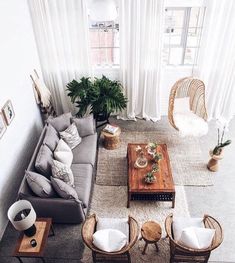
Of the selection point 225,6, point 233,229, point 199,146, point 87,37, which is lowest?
point 233,229

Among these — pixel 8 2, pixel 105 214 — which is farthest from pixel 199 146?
pixel 8 2

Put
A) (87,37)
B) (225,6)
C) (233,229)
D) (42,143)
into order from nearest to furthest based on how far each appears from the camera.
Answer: (233,229)
(42,143)
(225,6)
(87,37)

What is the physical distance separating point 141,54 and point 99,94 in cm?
100

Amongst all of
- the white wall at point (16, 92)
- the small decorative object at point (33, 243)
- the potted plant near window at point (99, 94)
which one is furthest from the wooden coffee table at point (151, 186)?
the white wall at point (16, 92)

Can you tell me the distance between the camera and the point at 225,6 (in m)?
4.11

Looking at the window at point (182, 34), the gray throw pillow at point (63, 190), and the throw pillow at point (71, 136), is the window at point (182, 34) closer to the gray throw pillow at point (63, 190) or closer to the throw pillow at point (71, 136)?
the throw pillow at point (71, 136)

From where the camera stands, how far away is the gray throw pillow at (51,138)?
12.4 feet

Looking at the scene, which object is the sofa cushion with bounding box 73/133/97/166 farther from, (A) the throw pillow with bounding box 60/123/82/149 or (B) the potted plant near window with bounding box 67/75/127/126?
(B) the potted plant near window with bounding box 67/75/127/126

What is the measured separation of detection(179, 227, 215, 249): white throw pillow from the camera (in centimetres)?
265

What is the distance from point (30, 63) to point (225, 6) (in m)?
3.17

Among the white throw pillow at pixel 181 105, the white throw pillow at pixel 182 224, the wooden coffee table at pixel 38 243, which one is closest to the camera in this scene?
the wooden coffee table at pixel 38 243

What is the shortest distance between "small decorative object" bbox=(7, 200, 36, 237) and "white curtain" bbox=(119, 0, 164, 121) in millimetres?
2835

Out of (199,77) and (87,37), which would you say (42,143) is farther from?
(199,77)

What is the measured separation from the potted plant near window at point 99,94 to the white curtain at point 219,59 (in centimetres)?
157
